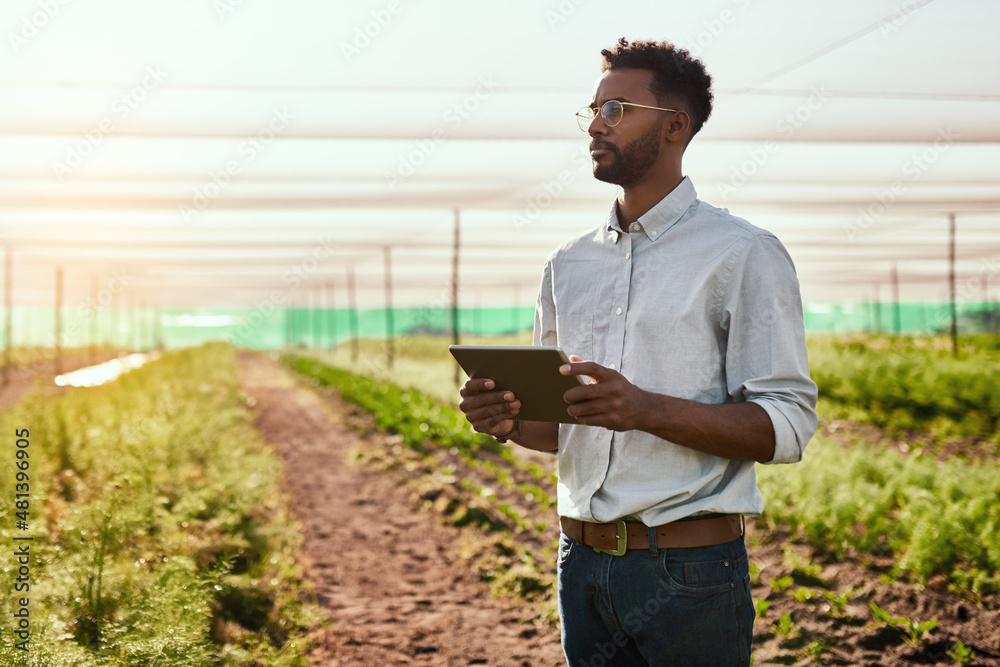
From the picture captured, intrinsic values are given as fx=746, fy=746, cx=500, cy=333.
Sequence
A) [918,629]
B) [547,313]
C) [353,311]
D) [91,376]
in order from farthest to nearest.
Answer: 1. [353,311]
2. [91,376]
3. [918,629]
4. [547,313]

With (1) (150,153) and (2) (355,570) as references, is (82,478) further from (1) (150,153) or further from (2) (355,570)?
(1) (150,153)

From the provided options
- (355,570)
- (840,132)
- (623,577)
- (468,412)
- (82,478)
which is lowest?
(355,570)

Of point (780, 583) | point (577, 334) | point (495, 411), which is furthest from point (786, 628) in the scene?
point (495, 411)

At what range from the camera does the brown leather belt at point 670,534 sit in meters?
1.57

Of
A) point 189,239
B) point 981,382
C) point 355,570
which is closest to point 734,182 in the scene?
point 981,382

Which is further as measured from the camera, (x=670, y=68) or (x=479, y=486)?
(x=479, y=486)

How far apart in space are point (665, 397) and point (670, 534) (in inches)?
12.5

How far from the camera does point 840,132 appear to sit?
5.71 m

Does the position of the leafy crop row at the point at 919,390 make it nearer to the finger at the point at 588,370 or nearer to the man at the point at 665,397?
the man at the point at 665,397

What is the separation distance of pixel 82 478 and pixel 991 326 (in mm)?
34479

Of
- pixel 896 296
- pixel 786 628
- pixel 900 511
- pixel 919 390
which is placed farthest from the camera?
pixel 896 296

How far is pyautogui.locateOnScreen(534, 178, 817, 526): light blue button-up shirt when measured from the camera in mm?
1524

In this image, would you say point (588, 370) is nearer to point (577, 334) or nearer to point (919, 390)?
point (577, 334)

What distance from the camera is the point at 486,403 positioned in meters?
1.66
